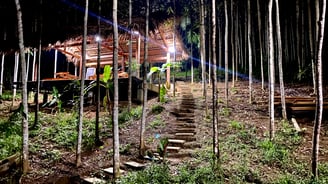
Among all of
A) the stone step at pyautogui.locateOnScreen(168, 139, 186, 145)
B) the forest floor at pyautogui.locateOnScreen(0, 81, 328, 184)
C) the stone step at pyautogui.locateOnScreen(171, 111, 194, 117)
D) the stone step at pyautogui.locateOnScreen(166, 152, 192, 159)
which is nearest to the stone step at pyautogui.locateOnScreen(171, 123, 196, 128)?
the forest floor at pyautogui.locateOnScreen(0, 81, 328, 184)

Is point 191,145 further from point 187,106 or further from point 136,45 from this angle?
point 136,45

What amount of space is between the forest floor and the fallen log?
1.05 feet

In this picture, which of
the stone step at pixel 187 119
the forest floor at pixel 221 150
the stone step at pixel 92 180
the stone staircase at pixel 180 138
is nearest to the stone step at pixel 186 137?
the stone staircase at pixel 180 138

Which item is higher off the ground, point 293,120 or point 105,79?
point 105,79

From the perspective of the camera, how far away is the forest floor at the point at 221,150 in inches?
196

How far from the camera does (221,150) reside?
5836 millimetres

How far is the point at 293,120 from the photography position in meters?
7.72

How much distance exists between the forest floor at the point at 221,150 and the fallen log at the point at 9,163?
12.6 inches

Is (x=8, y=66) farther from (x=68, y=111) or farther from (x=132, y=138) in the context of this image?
(x=132, y=138)

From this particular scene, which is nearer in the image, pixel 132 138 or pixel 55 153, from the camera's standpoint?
pixel 55 153

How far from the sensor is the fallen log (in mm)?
5012

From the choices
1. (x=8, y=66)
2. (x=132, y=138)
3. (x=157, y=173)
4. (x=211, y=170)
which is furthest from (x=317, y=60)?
(x=8, y=66)

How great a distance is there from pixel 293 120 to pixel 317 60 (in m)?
3.70

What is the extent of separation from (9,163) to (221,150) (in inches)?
184
